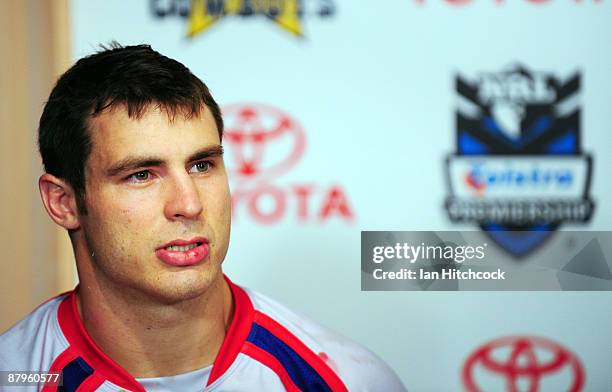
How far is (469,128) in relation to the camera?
1453 mm

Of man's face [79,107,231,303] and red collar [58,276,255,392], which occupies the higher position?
man's face [79,107,231,303]

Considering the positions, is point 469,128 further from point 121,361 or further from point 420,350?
point 121,361

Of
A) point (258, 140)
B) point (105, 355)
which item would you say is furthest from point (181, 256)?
point (258, 140)

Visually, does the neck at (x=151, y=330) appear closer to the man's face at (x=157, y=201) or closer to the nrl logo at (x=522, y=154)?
the man's face at (x=157, y=201)

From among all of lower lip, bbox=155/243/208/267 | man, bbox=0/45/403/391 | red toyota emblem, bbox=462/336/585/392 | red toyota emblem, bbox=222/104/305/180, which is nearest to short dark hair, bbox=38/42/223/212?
man, bbox=0/45/403/391

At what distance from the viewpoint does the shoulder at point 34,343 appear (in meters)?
1.23

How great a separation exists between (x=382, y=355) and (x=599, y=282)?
416mm

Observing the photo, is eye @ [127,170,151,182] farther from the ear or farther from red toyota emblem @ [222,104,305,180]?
red toyota emblem @ [222,104,305,180]

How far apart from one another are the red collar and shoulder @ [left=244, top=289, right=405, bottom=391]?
0.09 feet

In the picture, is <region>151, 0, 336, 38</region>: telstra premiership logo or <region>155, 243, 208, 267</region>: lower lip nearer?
<region>155, 243, 208, 267</region>: lower lip

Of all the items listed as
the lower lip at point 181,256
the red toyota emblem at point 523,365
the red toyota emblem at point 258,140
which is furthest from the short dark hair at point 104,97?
the red toyota emblem at point 523,365

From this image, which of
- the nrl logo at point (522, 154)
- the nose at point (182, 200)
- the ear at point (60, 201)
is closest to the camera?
the nose at point (182, 200)

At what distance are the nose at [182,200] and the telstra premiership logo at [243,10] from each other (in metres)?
0.46

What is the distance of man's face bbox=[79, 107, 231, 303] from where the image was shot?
1.12m
